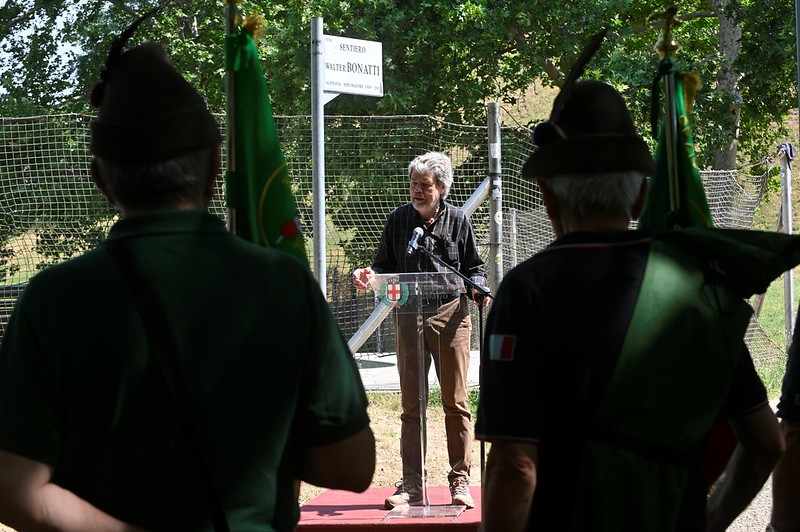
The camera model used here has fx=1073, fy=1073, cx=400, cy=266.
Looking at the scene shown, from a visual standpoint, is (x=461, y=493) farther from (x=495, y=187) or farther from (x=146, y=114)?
(x=146, y=114)

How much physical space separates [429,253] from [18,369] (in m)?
4.41

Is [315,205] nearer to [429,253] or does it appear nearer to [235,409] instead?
[429,253]

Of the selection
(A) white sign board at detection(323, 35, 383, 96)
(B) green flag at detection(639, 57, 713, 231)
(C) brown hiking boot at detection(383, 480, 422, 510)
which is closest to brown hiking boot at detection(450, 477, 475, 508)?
(C) brown hiking boot at detection(383, 480, 422, 510)

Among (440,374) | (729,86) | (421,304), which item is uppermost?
(729,86)

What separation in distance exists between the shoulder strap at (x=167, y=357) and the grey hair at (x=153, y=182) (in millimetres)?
162

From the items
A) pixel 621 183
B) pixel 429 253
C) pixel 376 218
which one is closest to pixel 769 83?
pixel 376 218

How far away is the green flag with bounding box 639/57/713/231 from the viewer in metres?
2.83

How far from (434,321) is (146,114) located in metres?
4.46

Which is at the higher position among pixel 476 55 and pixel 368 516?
pixel 476 55

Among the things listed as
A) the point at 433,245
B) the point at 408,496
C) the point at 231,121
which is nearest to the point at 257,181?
the point at 231,121

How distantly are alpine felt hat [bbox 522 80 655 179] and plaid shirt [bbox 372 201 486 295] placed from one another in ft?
13.3

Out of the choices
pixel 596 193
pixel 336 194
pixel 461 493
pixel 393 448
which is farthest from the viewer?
pixel 336 194

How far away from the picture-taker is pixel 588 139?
2.32 metres

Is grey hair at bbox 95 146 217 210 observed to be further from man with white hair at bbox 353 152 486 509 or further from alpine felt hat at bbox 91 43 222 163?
man with white hair at bbox 353 152 486 509
